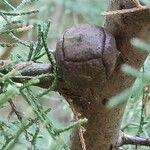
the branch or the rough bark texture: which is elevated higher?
the rough bark texture

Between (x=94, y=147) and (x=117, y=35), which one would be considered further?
(x=94, y=147)

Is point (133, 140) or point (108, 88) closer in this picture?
point (108, 88)

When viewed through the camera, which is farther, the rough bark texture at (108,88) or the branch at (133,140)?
the branch at (133,140)

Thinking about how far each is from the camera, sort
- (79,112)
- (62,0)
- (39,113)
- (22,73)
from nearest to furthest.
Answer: (39,113), (22,73), (79,112), (62,0)

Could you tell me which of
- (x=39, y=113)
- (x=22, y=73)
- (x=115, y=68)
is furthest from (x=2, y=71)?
(x=115, y=68)

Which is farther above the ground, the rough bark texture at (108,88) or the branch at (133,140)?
the rough bark texture at (108,88)

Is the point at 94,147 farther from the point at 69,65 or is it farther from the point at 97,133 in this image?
the point at 69,65

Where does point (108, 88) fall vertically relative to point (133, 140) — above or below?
above

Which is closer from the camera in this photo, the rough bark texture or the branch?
the rough bark texture
